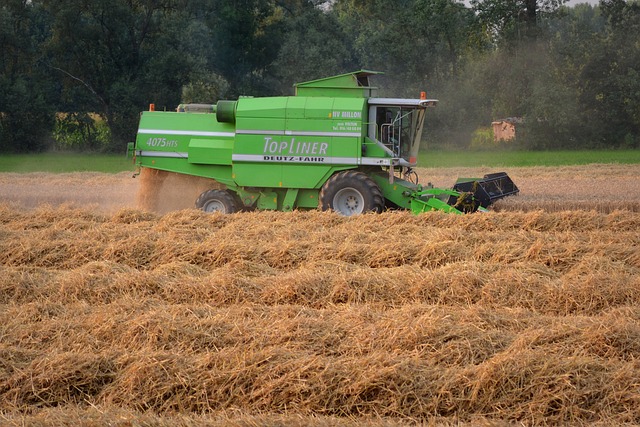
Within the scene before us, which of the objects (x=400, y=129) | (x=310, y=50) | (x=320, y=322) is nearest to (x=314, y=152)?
(x=400, y=129)

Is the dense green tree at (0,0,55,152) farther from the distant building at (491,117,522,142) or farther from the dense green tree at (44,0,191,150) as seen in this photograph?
the distant building at (491,117,522,142)

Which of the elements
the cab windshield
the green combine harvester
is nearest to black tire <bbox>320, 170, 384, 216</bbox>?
the green combine harvester

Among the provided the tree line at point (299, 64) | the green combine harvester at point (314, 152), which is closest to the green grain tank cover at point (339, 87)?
the green combine harvester at point (314, 152)

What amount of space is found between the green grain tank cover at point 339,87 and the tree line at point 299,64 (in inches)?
914

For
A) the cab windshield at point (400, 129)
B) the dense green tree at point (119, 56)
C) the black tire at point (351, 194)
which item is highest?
the dense green tree at point (119, 56)

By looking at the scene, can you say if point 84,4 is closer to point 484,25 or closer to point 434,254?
point 484,25

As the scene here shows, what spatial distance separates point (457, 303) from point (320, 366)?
231 cm

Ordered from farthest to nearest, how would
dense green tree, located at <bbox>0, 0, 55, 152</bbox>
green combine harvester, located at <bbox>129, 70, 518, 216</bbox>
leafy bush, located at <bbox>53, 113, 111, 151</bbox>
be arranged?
leafy bush, located at <bbox>53, 113, 111, 151</bbox>
dense green tree, located at <bbox>0, 0, 55, 152</bbox>
green combine harvester, located at <bbox>129, 70, 518, 216</bbox>

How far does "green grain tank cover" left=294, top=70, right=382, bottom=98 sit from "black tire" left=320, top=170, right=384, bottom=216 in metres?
1.49

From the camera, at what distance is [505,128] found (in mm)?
39594

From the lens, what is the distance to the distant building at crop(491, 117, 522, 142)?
3825 cm

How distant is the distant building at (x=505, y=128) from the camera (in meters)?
38.2

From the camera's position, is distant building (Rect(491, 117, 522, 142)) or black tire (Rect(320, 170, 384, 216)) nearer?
black tire (Rect(320, 170, 384, 216))

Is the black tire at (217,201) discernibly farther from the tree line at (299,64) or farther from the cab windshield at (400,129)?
the tree line at (299,64)
